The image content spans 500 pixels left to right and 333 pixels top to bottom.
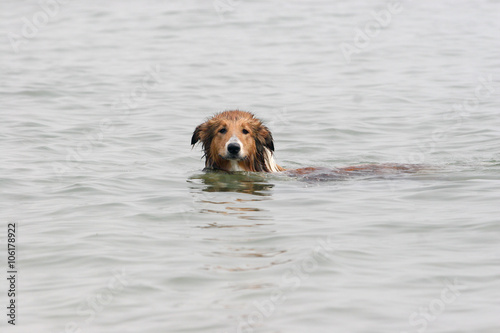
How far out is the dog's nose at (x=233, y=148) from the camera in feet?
35.8

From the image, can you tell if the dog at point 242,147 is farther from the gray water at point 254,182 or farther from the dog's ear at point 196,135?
the gray water at point 254,182

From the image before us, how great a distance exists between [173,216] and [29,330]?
11.2ft

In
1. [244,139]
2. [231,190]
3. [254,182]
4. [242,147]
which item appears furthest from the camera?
[254,182]

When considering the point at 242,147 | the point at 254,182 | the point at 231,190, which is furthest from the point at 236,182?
the point at 242,147

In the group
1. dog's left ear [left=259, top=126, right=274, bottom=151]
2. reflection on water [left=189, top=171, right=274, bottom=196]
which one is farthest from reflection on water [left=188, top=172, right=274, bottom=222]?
dog's left ear [left=259, top=126, right=274, bottom=151]

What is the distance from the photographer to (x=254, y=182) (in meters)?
11.3

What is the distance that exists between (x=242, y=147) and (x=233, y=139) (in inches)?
6.5

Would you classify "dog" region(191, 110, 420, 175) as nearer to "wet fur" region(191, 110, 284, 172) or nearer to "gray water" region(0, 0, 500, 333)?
"wet fur" region(191, 110, 284, 172)

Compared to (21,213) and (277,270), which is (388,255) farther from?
(21,213)

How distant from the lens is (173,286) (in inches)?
280

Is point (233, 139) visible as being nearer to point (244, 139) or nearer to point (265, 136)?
point (244, 139)

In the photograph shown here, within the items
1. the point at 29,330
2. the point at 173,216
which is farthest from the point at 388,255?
the point at 29,330

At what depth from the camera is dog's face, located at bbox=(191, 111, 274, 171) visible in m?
11.0

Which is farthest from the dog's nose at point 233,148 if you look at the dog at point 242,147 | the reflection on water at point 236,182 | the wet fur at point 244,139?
the reflection on water at point 236,182
